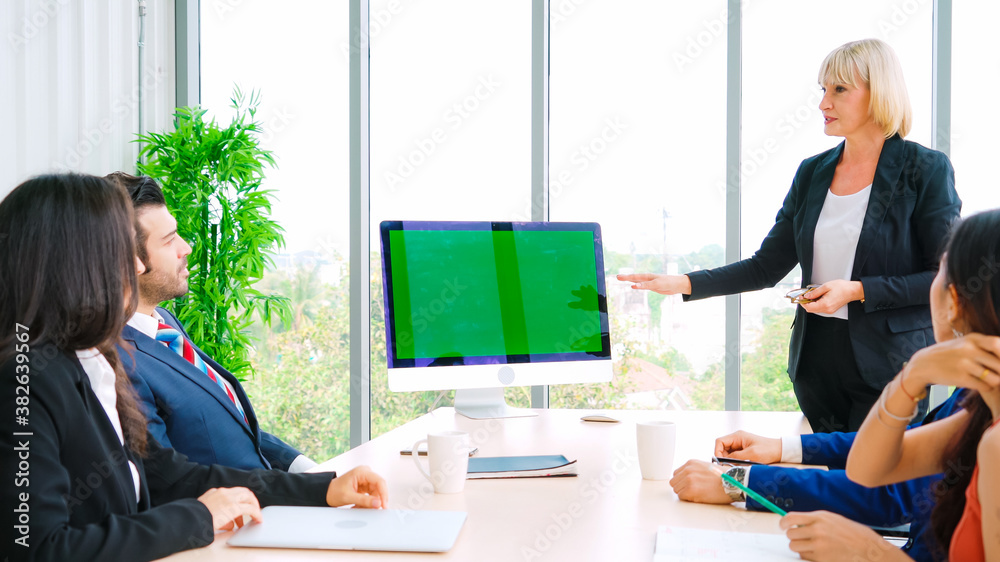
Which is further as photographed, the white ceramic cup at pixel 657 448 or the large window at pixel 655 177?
the large window at pixel 655 177

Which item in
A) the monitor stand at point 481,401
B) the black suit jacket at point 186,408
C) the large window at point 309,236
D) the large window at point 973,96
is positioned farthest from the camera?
the large window at point 309,236

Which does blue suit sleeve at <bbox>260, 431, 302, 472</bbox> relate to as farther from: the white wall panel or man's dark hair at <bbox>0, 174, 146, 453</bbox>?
the white wall panel

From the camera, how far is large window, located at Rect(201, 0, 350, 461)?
4.10m

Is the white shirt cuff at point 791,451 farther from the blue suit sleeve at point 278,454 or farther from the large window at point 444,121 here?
the large window at point 444,121

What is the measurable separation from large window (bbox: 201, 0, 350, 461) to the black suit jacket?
91.6 inches

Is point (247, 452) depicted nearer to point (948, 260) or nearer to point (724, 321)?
point (948, 260)

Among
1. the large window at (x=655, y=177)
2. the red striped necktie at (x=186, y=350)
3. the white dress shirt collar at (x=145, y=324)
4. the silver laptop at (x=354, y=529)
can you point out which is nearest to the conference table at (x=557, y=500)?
the silver laptop at (x=354, y=529)

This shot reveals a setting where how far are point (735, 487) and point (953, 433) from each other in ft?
1.10

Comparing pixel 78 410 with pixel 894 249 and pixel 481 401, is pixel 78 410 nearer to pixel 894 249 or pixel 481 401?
pixel 481 401

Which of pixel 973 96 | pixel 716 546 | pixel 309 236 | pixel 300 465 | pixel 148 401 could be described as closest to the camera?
pixel 716 546

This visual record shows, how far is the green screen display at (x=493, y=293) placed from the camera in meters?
1.87

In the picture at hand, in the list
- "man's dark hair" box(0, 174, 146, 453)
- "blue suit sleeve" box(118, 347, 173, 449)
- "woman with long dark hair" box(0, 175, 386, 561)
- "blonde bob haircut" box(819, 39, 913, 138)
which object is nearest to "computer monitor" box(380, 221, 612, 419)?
"blue suit sleeve" box(118, 347, 173, 449)

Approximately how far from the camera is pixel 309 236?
4.11m

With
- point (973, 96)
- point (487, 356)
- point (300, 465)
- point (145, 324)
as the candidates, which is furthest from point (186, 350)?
point (973, 96)
